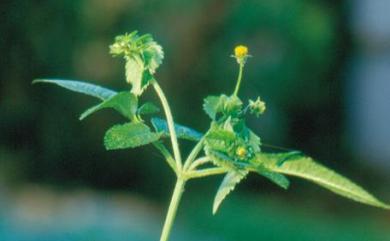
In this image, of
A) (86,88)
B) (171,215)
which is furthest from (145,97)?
(171,215)

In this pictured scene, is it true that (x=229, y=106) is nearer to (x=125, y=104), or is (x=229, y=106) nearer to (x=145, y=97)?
(x=125, y=104)

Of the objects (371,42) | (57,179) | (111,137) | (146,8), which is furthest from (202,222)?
(111,137)

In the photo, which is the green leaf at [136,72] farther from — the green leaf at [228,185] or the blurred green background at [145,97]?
the blurred green background at [145,97]

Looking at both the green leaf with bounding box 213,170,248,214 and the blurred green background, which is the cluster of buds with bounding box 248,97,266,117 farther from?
the blurred green background

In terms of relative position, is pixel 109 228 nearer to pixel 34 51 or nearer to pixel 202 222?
pixel 202 222

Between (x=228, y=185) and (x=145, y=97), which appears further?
(x=145, y=97)

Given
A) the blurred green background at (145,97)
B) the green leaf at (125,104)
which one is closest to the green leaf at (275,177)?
the green leaf at (125,104)

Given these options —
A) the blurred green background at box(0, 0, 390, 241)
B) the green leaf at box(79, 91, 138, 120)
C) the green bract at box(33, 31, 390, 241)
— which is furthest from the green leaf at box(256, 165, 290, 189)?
the blurred green background at box(0, 0, 390, 241)
